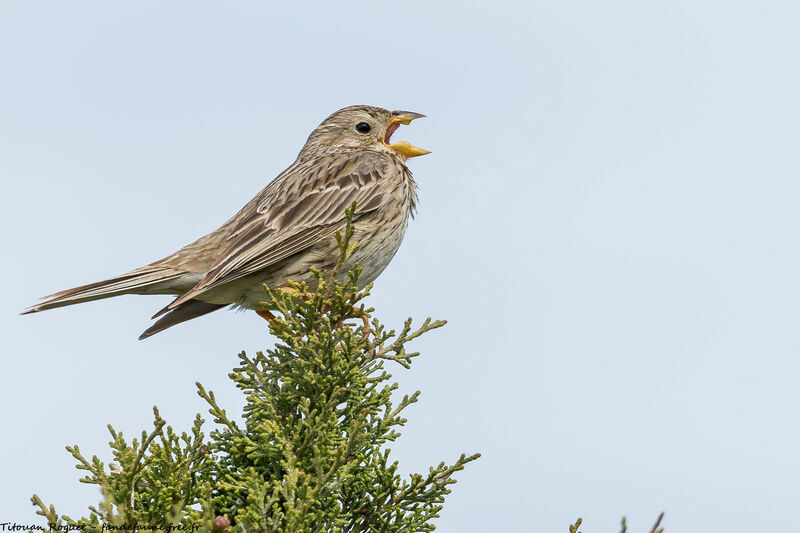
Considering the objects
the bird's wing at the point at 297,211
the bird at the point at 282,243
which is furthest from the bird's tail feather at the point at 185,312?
the bird's wing at the point at 297,211

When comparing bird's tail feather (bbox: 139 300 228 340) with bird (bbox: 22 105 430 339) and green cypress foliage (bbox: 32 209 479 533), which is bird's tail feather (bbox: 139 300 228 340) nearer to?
bird (bbox: 22 105 430 339)

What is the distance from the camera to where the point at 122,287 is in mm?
6215

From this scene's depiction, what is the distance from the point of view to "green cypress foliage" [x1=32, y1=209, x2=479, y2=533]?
12.7ft

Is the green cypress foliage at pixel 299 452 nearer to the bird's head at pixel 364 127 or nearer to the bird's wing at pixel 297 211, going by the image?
the bird's wing at pixel 297 211

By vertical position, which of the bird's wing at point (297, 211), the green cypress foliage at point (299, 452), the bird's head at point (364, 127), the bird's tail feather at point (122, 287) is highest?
the bird's head at point (364, 127)

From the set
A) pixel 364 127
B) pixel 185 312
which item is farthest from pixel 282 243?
pixel 364 127

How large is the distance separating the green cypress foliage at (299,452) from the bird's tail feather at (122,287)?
5.74 feet

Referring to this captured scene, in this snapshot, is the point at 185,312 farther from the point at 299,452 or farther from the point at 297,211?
the point at 299,452

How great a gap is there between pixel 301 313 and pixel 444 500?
1195 mm

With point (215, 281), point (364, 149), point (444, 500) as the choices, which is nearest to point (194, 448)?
point (444, 500)

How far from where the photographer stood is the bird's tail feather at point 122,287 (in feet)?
19.4

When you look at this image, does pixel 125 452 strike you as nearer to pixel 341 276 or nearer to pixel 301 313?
pixel 301 313

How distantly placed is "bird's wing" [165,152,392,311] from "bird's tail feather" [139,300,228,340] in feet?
1.54

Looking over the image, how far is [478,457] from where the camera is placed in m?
4.22
